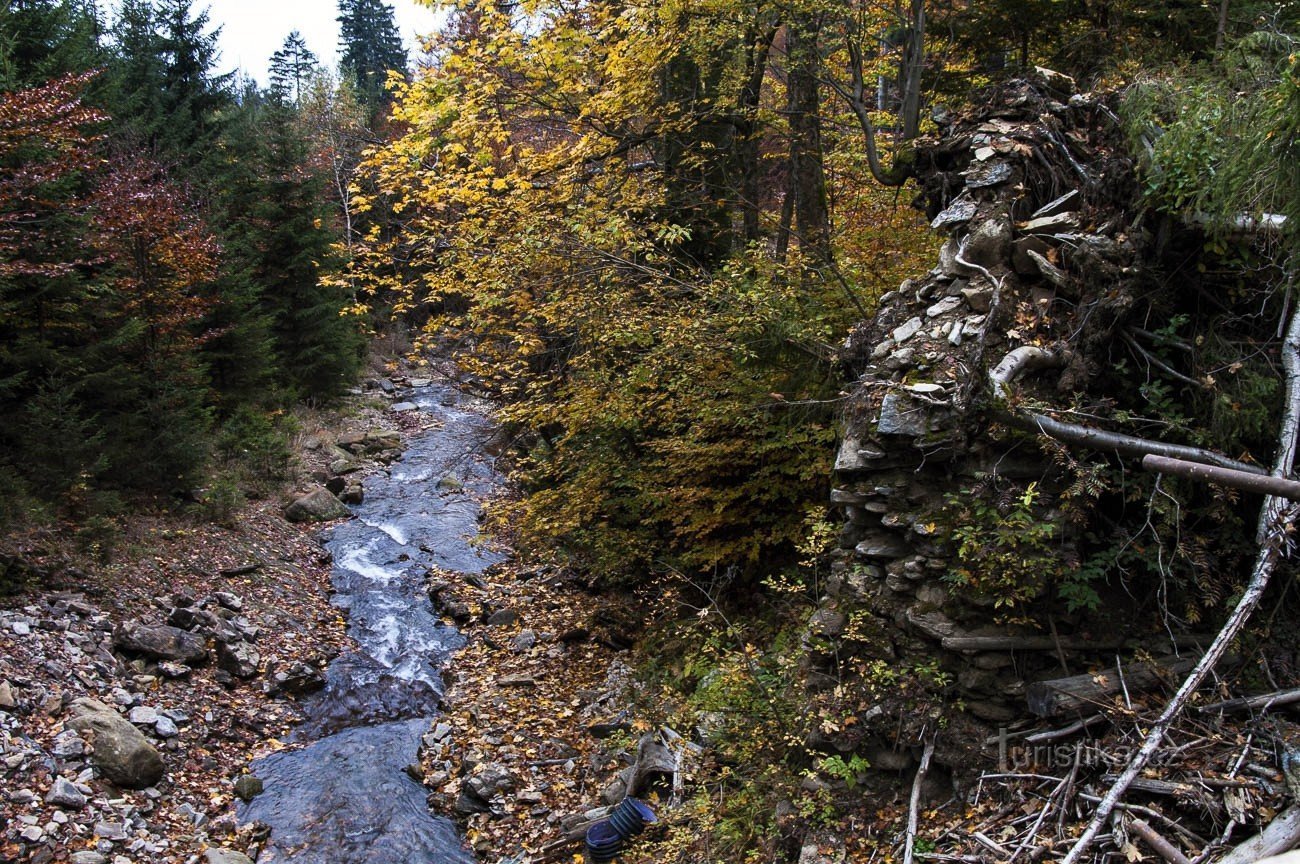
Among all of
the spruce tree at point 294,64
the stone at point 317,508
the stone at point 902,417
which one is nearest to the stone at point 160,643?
the stone at point 317,508

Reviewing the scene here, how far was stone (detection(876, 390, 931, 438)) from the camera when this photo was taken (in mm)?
5043

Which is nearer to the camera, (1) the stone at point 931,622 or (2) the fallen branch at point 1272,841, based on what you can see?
(2) the fallen branch at point 1272,841

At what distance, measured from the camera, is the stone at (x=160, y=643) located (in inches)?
345

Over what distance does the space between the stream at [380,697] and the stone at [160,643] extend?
1499mm

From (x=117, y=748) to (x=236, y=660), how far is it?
7.59 ft

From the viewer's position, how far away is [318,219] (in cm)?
1969

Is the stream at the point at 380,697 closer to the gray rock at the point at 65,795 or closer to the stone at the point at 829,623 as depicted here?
the gray rock at the point at 65,795

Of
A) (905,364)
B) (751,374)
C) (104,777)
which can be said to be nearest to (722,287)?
(751,374)

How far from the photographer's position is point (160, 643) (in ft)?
29.5

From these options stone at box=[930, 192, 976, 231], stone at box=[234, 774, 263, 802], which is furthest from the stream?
stone at box=[930, 192, 976, 231]

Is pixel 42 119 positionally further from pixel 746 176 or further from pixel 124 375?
pixel 746 176

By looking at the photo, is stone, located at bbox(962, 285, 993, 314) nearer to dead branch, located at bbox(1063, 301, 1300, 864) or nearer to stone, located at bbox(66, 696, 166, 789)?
dead branch, located at bbox(1063, 301, 1300, 864)

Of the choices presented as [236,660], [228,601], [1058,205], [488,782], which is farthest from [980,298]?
[228,601]

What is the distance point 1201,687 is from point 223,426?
54.1 ft
